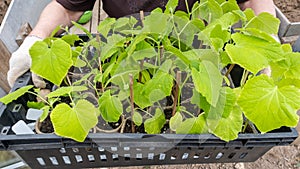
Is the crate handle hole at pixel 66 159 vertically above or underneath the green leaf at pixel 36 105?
underneath

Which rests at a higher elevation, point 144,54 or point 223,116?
point 144,54

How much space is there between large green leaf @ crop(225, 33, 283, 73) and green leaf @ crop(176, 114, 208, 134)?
0.14 m

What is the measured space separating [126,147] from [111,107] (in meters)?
0.10

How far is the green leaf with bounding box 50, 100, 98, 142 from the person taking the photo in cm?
47

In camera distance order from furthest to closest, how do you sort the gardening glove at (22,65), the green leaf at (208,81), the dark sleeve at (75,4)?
the dark sleeve at (75,4) < the gardening glove at (22,65) < the green leaf at (208,81)

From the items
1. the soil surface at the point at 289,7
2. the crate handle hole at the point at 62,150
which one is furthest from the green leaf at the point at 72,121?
the soil surface at the point at 289,7

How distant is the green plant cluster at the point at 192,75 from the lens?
45cm

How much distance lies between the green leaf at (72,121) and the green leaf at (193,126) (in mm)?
161

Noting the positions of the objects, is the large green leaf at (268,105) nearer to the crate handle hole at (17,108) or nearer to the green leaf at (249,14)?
the green leaf at (249,14)

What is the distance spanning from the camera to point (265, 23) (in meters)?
0.56

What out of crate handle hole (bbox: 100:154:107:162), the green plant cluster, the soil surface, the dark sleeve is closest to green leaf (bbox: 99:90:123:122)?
the green plant cluster

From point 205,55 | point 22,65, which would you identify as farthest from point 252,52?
point 22,65

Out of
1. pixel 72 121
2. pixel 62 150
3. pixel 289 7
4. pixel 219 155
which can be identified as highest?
pixel 72 121

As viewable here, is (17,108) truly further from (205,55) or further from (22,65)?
(205,55)
